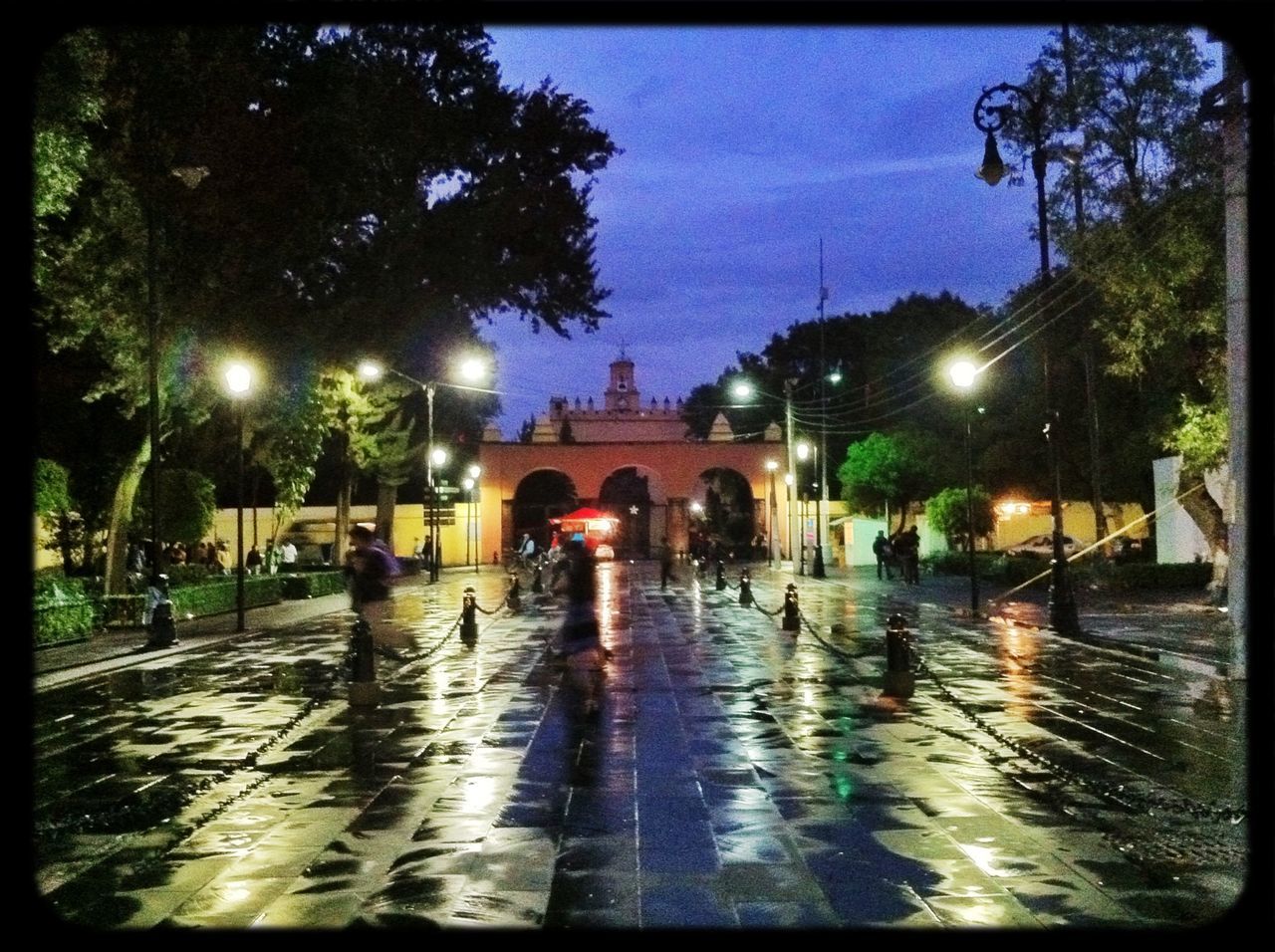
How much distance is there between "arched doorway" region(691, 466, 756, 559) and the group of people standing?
739 inches

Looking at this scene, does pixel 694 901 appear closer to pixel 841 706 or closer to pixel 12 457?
pixel 12 457

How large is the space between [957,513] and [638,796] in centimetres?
4344

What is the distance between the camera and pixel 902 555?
47656 mm

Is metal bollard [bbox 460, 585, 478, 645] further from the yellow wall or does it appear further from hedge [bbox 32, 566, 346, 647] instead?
the yellow wall

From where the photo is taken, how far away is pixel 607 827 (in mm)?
9273

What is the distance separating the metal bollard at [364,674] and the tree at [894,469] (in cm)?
4680

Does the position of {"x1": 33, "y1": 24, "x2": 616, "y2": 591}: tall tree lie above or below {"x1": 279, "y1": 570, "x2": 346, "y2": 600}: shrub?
above

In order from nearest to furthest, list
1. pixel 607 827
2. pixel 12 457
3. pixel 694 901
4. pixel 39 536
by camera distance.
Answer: pixel 12 457
pixel 694 901
pixel 607 827
pixel 39 536

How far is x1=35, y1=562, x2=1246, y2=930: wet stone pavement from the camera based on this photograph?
7441 mm

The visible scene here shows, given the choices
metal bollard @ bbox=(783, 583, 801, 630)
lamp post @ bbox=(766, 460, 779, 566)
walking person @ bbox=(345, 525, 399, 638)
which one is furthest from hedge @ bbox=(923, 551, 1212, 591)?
lamp post @ bbox=(766, 460, 779, 566)

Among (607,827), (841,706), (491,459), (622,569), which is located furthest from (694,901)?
(491,459)

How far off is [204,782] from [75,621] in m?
15.6

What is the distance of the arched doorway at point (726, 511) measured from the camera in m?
77.3

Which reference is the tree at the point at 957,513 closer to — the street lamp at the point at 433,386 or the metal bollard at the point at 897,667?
the street lamp at the point at 433,386
